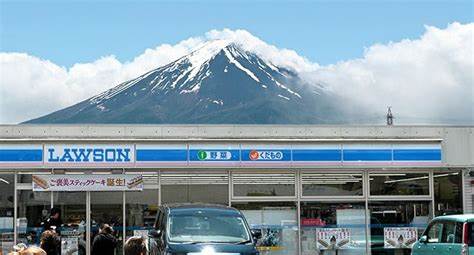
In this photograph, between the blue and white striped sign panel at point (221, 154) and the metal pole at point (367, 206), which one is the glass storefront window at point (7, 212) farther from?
the metal pole at point (367, 206)

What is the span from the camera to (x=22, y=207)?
18.1 m

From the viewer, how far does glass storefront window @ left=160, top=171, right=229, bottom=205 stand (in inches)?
727

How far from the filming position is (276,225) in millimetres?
18797

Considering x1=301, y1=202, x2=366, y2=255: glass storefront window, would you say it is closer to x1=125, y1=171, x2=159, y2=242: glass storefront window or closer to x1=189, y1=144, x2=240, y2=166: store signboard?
x1=189, y1=144, x2=240, y2=166: store signboard

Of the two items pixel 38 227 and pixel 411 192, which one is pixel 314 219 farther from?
pixel 38 227

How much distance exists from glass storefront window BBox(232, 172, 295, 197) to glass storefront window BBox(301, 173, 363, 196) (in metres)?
0.38

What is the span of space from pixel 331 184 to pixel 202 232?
655 cm

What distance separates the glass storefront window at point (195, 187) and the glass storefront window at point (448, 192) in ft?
17.9

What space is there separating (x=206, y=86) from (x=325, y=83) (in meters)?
32.7


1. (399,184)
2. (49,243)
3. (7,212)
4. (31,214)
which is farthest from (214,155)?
(49,243)

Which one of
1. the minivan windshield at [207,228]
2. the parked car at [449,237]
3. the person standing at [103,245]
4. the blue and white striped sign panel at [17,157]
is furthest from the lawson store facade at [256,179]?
the minivan windshield at [207,228]

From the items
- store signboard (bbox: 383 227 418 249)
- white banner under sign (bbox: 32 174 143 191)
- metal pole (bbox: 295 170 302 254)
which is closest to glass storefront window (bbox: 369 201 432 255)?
store signboard (bbox: 383 227 418 249)

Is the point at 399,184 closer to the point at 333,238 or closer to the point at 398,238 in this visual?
the point at 398,238

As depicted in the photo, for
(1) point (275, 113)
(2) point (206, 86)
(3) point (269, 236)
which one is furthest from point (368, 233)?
(2) point (206, 86)
